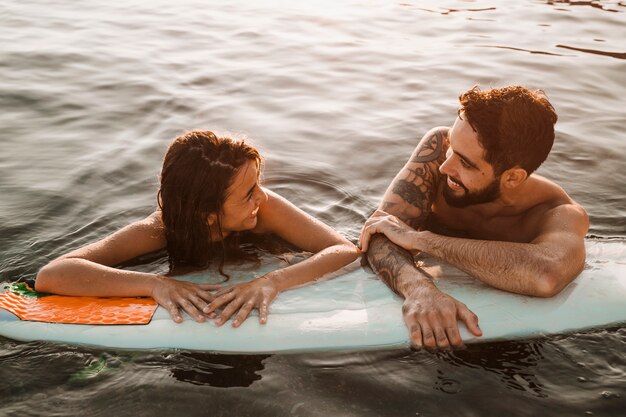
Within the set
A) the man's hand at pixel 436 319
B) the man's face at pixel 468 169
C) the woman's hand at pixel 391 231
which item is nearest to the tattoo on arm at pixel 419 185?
the woman's hand at pixel 391 231

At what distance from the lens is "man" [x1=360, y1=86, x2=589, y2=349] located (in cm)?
351

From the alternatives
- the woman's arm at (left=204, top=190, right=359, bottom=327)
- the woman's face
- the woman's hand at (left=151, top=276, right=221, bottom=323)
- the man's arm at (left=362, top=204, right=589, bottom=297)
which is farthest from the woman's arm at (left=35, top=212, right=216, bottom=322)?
the man's arm at (left=362, top=204, right=589, bottom=297)

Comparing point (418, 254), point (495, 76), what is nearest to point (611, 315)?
point (418, 254)

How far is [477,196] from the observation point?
3.94m

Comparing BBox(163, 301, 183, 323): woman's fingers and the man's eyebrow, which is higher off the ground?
the man's eyebrow

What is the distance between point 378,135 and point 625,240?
8.86ft

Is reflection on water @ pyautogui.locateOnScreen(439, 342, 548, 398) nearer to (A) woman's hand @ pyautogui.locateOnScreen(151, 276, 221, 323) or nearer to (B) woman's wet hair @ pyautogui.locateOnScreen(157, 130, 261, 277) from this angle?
(A) woman's hand @ pyautogui.locateOnScreen(151, 276, 221, 323)

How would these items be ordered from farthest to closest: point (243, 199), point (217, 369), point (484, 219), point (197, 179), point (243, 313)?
1. point (484, 219)
2. point (243, 199)
3. point (197, 179)
4. point (243, 313)
5. point (217, 369)

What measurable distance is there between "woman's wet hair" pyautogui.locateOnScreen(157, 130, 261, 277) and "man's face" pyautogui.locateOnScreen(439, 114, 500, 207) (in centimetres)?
101

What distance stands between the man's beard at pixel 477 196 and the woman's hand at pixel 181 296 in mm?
1426

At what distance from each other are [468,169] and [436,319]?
33.6 inches

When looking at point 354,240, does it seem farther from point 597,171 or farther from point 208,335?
point 597,171

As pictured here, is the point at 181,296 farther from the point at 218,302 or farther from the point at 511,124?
the point at 511,124

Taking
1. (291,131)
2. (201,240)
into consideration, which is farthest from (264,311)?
(291,131)
